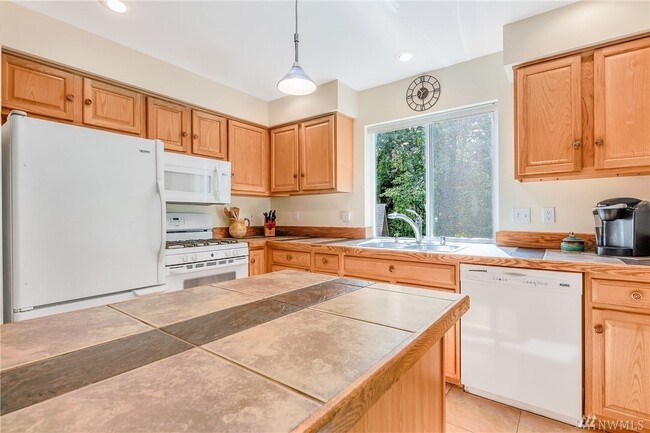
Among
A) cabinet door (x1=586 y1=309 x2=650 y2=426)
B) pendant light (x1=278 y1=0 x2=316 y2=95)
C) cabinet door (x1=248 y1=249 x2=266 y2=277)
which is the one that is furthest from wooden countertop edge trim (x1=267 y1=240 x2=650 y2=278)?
pendant light (x1=278 y1=0 x2=316 y2=95)

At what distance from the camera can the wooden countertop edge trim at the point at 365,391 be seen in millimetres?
418

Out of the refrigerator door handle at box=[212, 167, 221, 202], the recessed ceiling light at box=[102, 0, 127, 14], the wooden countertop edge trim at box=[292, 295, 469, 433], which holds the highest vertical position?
the recessed ceiling light at box=[102, 0, 127, 14]

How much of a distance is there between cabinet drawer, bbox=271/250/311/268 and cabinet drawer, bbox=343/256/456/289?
40 centimetres

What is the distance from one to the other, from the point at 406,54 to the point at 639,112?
1.47 metres

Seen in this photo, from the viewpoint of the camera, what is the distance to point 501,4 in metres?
1.86

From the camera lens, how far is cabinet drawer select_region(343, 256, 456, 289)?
6.70ft

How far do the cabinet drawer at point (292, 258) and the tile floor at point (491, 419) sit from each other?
1.45 m

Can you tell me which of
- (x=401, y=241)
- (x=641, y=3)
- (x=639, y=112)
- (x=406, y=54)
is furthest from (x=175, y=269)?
(x=641, y=3)

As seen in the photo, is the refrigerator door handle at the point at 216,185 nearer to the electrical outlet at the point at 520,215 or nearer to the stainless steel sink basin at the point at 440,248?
the stainless steel sink basin at the point at 440,248

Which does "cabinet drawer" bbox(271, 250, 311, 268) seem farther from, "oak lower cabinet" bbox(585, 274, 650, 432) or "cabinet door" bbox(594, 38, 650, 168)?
"cabinet door" bbox(594, 38, 650, 168)

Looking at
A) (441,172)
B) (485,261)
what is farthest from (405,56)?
(485,261)

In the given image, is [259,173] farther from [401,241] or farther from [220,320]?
[220,320]

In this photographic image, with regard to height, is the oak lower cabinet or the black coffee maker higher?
the black coffee maker

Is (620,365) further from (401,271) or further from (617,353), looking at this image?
(401,271)
